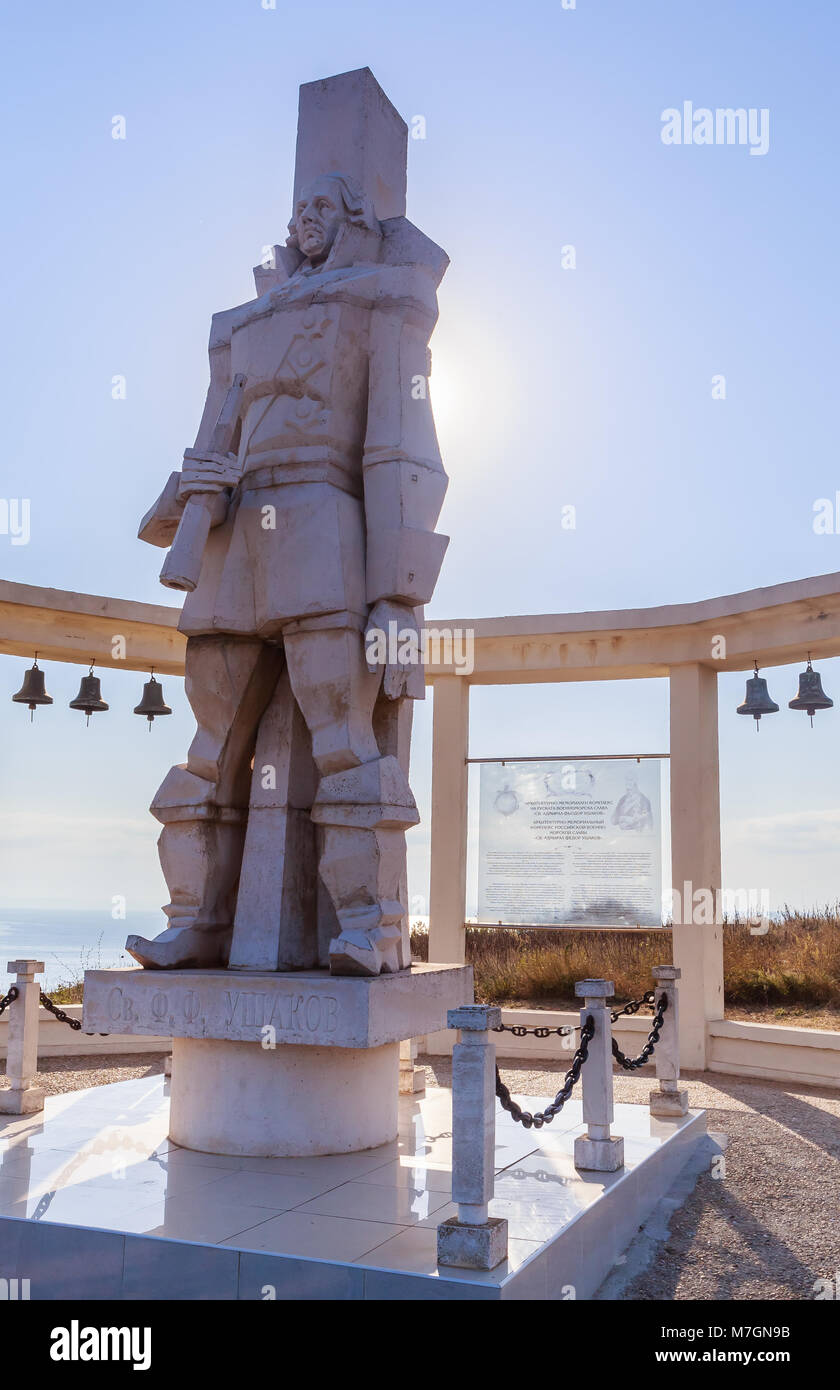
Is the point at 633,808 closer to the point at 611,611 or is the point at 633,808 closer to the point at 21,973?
the point at 611,611

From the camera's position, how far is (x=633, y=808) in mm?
9891

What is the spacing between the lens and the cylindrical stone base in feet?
16.4

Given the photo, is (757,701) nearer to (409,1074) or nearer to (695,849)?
(695,849)

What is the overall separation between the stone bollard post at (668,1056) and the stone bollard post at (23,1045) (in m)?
3.41

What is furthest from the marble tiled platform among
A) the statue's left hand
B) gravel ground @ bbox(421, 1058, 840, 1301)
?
the statue's left hand

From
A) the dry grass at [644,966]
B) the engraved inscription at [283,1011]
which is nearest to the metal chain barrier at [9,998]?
the engraved inscription at [283,1011]

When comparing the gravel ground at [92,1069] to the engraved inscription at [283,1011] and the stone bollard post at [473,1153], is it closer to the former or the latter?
the engraved inscription at [283,1011]

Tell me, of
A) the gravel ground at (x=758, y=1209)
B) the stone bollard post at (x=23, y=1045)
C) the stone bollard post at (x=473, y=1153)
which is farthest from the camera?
the stone bollard post at (x=23, y=1045)

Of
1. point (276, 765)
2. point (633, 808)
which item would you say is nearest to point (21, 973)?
point (276, 765)

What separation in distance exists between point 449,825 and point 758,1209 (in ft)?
17.0

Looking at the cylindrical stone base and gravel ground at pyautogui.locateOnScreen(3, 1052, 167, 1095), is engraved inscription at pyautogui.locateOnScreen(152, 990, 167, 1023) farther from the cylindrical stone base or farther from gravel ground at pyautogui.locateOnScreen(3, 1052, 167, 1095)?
gravel ground at pyautogui.locateOnScreen(3, 1052, 167, 1095)

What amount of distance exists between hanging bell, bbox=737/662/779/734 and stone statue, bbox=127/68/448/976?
4.24 metres

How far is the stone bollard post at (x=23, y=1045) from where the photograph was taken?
20.0ft

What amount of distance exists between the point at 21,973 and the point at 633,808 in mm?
5385
